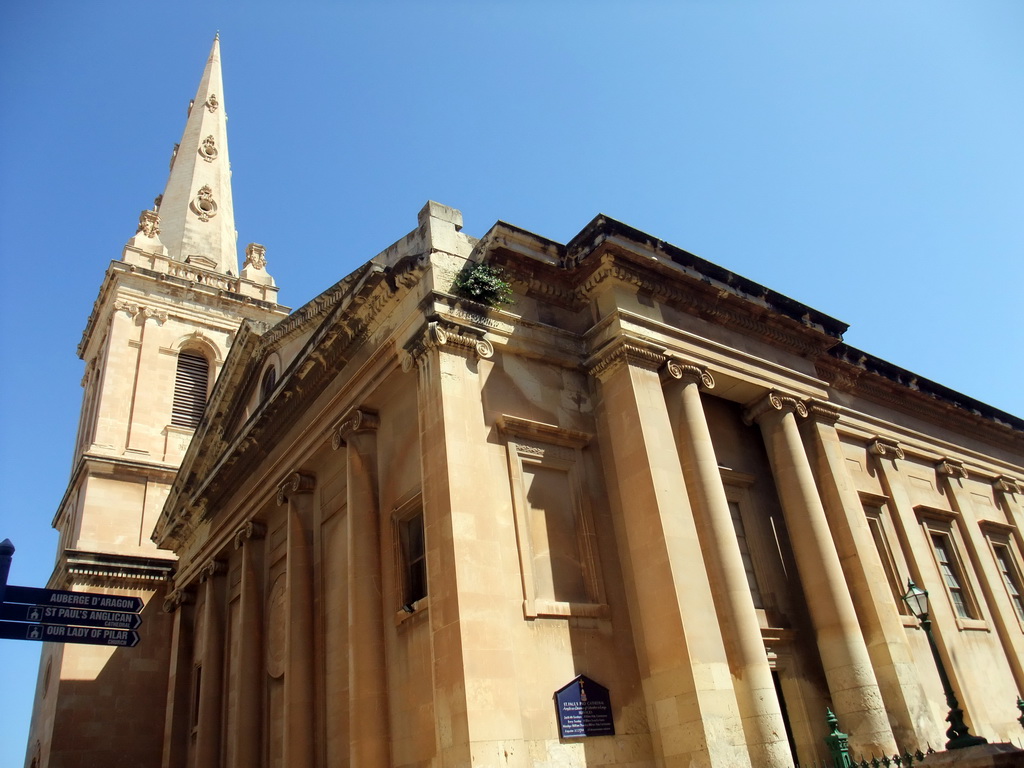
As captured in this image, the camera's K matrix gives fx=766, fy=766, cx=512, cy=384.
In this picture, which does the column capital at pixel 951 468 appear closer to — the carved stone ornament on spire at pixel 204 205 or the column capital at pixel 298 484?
the column capital at pixel 298 484

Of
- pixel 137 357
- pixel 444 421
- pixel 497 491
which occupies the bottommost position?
pixel 497 491

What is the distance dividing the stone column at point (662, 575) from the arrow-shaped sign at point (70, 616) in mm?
8118

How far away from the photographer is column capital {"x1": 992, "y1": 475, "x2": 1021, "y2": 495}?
2334cm

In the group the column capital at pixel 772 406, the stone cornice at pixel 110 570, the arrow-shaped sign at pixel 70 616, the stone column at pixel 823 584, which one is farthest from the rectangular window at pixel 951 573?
the stone cornice at pixel 110 570

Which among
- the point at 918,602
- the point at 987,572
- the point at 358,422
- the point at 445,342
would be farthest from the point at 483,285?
the point at 987,572

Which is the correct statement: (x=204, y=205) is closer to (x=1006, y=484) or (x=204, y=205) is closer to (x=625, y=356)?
(x=625, y=356)

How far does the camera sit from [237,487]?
810 inches

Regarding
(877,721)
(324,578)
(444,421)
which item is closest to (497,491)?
(444,421)

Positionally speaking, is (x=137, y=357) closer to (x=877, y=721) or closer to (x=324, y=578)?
(x=324, y=578)

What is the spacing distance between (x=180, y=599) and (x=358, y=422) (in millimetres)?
12638

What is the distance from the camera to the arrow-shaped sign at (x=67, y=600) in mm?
10578

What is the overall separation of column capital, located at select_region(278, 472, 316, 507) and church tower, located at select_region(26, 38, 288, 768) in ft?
19.7

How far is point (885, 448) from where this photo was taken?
2003 cm

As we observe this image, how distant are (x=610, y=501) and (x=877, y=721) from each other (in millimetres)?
5792
